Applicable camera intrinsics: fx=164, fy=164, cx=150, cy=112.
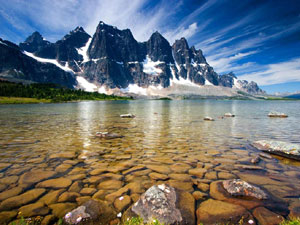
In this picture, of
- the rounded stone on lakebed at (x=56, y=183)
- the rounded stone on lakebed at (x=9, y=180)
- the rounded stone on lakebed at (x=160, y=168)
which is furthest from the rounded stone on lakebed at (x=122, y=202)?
the rounded stone on lakebed at (x=9, y=180)

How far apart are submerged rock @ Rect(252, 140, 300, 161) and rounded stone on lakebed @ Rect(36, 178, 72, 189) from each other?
1304 cm

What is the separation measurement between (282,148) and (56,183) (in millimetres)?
13929

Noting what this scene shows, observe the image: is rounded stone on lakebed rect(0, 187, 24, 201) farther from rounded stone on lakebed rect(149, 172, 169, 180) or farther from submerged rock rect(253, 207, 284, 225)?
submerged rock rect(253, 207, 284, 225)

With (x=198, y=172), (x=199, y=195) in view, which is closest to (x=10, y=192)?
(x=199, y=195)

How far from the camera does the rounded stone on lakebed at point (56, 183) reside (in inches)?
279

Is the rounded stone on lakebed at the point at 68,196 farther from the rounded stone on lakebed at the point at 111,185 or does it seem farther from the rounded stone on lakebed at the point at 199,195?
the rounded stone on lakebed at the point at 199,195

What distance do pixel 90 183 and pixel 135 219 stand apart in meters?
3.30

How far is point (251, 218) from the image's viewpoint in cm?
513

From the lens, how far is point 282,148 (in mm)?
11320

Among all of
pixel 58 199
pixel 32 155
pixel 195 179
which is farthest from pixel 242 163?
pixel 32 155

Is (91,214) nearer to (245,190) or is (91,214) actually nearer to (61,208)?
(61,208)

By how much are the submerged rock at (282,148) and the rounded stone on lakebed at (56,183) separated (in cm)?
1304

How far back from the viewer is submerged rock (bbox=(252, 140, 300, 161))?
10570 millimetres

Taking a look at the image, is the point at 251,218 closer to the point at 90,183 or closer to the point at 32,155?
the point at 90,183
